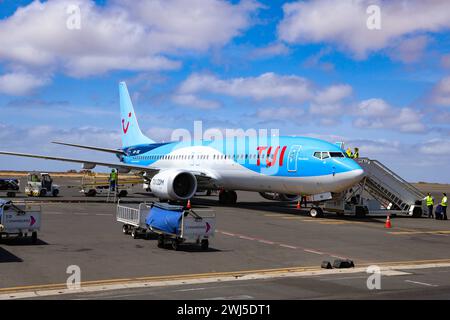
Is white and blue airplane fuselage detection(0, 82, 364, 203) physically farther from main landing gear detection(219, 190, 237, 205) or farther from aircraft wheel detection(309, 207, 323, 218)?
aircraft wheel detection(309, 207, 323, 218)

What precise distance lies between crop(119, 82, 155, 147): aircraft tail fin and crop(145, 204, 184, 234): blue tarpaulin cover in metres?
30.9

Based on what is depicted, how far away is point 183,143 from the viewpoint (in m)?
42.3

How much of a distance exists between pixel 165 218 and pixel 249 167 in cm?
1640

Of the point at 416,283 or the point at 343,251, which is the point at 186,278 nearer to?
the point at 416,283

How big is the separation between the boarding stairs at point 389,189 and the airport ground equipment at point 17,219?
70.7ft

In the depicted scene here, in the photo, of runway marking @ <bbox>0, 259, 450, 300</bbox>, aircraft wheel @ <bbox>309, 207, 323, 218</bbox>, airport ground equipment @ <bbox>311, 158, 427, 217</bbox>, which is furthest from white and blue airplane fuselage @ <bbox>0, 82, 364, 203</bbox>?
runway marking @ <bbox>0, 259, 450, 300</bbox>

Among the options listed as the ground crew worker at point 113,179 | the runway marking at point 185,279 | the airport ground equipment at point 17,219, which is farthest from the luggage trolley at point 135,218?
the ground crew worker at point 113,179

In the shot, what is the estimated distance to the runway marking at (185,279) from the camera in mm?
10703

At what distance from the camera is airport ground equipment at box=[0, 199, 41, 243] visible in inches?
660

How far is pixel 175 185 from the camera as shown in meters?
34.1

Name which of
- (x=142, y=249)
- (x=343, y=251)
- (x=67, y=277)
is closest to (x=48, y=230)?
(x=142, y=249)

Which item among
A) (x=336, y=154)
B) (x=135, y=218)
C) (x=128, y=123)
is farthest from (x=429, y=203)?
(x=128, y=123)

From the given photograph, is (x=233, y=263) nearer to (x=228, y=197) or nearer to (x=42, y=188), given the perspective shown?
(x=228, y=197)
